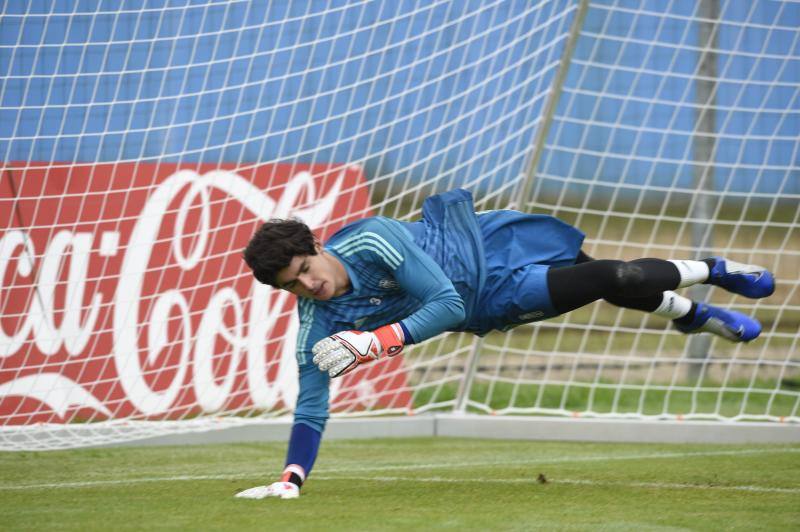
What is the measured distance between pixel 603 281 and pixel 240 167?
2.96 m

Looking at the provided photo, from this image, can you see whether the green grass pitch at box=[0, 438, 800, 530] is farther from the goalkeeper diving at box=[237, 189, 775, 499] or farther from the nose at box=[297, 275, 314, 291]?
the nose at box=[297, 275, 314, 291]

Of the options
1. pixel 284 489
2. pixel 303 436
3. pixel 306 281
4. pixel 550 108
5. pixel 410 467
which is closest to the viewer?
pixel 306 281

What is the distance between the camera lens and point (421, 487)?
166 inches

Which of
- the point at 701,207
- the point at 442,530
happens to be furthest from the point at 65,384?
the point at 701,207

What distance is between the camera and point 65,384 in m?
5.96

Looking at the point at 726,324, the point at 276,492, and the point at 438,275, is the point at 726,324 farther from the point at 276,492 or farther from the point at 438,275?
the point at 276,492

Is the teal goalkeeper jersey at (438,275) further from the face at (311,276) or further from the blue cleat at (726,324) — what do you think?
the blue cleat at (726,324)

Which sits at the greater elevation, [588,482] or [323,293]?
[323,293]

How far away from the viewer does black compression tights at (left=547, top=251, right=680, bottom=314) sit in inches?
160

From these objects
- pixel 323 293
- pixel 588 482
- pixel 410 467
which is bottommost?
pixel 410 467

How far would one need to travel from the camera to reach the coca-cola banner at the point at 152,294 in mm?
5754

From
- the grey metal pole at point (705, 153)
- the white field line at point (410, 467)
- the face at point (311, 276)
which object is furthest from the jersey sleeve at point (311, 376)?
the grey metal pole at point (705, 153)

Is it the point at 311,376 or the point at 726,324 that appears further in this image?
the point at 726,324

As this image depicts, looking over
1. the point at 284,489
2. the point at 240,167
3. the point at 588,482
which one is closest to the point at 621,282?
the point at 588,482
